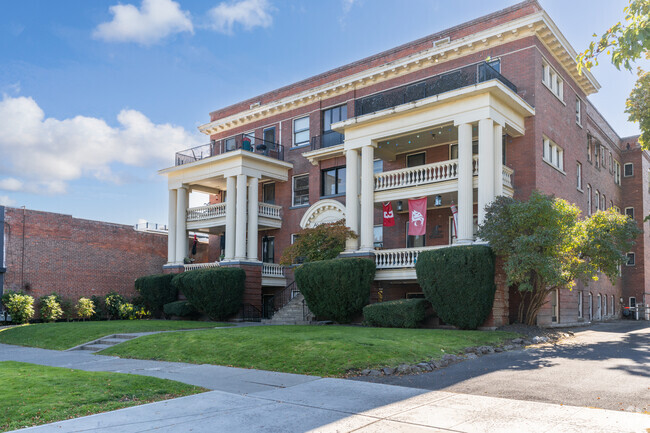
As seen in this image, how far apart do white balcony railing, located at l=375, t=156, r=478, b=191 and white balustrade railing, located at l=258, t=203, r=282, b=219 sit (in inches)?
350

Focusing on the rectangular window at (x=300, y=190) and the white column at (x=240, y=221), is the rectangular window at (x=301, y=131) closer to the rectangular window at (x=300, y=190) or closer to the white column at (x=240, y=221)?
the rectangular window at (x=300, y=190)

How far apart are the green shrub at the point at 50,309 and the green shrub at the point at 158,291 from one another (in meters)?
4.61

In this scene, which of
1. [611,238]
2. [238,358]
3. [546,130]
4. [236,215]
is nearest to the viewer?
[238,358]

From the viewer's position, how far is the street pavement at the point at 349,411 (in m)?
7.55

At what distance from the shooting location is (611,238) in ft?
66.6

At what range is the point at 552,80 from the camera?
26.4 m

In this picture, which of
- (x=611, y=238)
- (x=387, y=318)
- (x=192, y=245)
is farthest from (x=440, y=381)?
(x=192, y=245)

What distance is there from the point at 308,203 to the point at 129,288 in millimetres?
12456

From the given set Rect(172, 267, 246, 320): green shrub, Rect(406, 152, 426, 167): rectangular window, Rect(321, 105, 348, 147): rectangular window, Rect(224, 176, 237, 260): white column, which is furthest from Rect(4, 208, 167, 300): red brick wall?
Rect(406, 152, 426, 167): rectangular window

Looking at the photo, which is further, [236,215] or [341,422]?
[236,215]

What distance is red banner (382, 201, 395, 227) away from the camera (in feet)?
84.5

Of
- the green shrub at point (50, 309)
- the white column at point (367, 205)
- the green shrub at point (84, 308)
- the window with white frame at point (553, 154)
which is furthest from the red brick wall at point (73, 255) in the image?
the window with white frame at point (553, 154)

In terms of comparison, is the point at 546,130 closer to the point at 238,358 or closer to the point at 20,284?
the point at 238,358

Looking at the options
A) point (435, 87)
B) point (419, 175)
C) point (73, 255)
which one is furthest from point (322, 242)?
point (73, 255)
